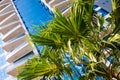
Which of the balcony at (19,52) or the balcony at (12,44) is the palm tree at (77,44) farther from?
the balcony at (12,44)

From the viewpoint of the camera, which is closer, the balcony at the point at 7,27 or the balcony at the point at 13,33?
the balcony at the point at 13,33

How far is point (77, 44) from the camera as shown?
2.20 m

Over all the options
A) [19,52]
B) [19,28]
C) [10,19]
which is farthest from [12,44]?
[10,19]

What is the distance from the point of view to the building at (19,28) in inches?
243

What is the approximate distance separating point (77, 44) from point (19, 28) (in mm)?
5604

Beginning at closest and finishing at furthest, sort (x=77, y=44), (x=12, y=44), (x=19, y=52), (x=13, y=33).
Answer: (x=77, y=44)
(x=19, y=52)
(x=12, y=44)
(x=13, y=33)

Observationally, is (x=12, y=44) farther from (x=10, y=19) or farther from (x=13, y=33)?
(x=10, y=19)

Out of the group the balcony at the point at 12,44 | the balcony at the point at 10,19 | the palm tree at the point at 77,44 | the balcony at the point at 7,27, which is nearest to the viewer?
the palm tree at the point at 77,44

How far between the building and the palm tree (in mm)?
2802

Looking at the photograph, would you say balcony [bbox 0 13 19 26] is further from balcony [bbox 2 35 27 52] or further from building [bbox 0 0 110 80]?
balcony [bbox 2 35 27 52]

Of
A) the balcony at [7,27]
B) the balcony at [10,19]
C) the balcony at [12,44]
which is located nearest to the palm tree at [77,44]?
the balcony at [12,44]

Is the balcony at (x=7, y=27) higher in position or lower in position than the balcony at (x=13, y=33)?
higher

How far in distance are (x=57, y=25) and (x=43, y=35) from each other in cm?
18

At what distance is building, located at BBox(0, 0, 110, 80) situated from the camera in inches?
243
